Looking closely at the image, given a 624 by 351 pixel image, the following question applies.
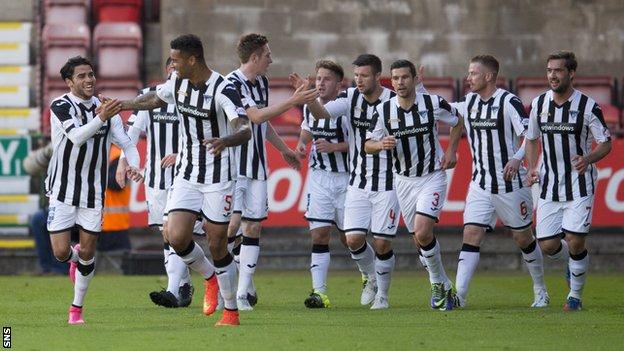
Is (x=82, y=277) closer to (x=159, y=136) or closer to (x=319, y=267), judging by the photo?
(x=159, y=136)

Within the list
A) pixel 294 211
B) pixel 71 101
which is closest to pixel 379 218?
pixel 71 101

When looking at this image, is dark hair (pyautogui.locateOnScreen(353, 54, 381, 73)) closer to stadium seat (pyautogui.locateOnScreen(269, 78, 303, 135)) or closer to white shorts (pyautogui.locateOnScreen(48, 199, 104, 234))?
white shorts (pyautogui.locateOnScreen(48, 199, 104, 234))

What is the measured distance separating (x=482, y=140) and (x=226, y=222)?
3227 millimetres

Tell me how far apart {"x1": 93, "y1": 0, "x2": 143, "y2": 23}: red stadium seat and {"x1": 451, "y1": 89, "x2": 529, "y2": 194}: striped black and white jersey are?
1020 centimetres

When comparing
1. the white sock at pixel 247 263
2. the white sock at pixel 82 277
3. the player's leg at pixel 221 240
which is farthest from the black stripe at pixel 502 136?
the white sock at pixel 82 277

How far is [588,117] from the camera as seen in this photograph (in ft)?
42.8

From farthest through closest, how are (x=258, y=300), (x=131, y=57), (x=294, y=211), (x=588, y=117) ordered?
(x=131, y=57) → (x=294, y=211) → (x=258, y=300) → (x=588, y=117)

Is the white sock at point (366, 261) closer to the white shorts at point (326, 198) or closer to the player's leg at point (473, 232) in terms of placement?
the white shorts at point (326, 198)

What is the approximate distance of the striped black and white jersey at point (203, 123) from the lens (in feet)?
36.5

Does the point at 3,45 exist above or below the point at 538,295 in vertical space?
above

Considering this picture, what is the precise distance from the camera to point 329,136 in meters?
14.2

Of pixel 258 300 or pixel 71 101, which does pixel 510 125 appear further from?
pixel 71 101

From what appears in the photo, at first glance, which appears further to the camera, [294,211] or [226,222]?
[294,211]

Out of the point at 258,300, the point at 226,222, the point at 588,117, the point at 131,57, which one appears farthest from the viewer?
the point at 131,57
